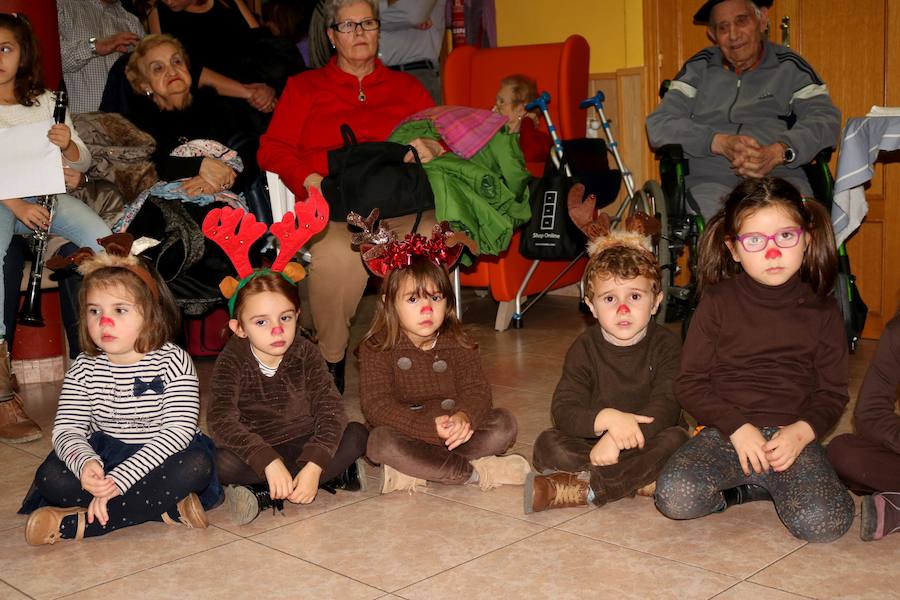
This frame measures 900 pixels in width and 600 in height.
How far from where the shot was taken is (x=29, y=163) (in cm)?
340

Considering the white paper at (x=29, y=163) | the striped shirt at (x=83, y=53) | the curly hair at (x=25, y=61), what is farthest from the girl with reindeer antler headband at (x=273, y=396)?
the striped shirt at (x=83, y=53)

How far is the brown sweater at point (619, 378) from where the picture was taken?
2459 millimetres

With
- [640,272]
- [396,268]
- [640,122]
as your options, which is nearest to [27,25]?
[396,268]

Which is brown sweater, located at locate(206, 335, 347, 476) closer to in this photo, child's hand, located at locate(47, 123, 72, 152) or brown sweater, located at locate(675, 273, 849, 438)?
brown sweater, located at locate(675, 273, 849, 438)

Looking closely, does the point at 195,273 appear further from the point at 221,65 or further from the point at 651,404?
the point at 651,404

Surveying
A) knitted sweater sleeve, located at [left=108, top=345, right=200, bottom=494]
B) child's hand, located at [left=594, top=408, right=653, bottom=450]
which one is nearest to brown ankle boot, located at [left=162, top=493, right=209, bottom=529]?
knitted sweater sleeve, located at [left=108, top=345, right=200, bottom=494]

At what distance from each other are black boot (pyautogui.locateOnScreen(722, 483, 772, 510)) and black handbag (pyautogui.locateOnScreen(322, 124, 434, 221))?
60.0 inches

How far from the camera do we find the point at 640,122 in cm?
495

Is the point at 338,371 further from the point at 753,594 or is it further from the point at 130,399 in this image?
the point at 753,594

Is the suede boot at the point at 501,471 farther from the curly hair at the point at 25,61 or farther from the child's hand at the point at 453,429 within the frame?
the curly hair at the point at 25,61

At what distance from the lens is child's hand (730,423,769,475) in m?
2.24

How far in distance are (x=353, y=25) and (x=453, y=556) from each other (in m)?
2.11

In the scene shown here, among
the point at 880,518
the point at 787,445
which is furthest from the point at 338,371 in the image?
the point at 880,518

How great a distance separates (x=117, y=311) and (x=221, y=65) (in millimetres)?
2271
